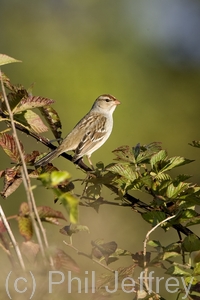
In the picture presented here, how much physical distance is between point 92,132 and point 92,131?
1 centimetres

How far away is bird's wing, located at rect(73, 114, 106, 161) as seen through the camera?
4.70 metres

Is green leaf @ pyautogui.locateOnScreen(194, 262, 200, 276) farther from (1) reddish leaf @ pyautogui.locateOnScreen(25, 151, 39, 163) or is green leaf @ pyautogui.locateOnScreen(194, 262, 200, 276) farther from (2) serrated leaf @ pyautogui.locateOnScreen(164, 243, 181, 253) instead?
(1) reddish leaf @ pyautogui.locateOnScreen(25, 151, 39, 163)

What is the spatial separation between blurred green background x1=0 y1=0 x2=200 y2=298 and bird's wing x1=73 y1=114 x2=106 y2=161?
1.66m

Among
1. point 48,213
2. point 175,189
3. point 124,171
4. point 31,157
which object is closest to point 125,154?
point 124,171

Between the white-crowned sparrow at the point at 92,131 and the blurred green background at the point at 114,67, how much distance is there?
1.51 metres

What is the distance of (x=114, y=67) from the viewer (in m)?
11.5

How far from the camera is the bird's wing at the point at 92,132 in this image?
4.70 m

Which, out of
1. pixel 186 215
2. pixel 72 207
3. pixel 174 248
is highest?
pixel 186 215

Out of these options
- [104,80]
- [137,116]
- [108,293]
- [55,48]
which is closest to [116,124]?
[137,116]

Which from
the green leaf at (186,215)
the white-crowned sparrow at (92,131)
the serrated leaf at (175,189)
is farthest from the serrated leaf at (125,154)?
the white-crowned sparrow at (92,131)

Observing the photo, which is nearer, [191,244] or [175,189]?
[191,244]

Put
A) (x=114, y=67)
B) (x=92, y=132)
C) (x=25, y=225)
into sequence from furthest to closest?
1. (x=114, y=67)
2. (x=92, y=132)
3. (x=25, y=225)

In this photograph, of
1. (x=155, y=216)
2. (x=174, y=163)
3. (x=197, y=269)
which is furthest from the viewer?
(x=174, y=163)

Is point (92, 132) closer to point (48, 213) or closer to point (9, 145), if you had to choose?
point (9, 145)
